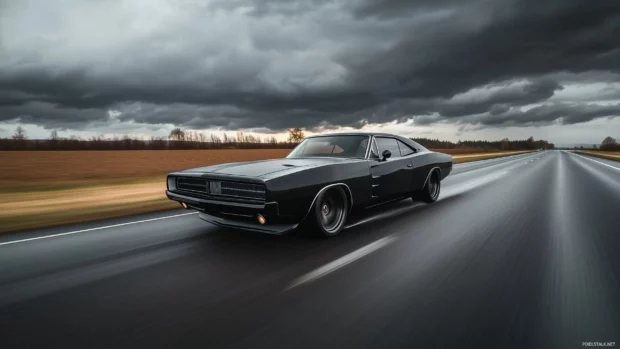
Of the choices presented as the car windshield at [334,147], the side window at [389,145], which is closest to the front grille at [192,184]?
the car windshield at [334,147]

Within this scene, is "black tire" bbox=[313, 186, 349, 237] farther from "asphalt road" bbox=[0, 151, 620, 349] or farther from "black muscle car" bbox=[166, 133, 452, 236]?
"asphalt road" bbox=[0, 151, 620, 349]

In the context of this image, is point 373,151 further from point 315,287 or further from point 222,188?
point 315,287

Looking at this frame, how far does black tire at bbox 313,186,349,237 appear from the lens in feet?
15.2

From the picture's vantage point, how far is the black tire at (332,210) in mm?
4641

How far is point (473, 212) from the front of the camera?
21.2ft

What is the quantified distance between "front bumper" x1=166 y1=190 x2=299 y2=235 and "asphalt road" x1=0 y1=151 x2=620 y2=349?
221mm

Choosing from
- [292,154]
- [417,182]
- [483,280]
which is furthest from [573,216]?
[292,154]

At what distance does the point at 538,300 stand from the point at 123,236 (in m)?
4.74

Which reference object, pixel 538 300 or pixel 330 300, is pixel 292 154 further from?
pixel 538 300

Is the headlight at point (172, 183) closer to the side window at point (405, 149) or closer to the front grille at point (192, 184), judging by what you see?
the front grille at point (192, 184)

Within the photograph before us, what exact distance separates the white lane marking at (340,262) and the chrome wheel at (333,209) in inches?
23.9

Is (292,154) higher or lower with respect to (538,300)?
higher

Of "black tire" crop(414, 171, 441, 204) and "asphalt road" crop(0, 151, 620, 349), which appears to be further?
"black tire" crop(414, 171, 441, 204)

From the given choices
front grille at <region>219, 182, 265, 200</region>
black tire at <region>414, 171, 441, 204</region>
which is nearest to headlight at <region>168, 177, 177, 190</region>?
front grille at <region>219, 182, 265, 200</region>
